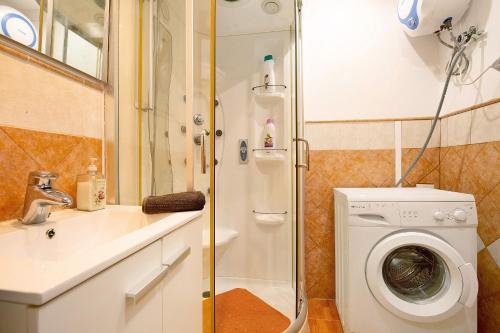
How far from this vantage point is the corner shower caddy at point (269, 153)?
5.58 ft

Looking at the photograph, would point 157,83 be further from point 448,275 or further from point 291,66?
point 448,275

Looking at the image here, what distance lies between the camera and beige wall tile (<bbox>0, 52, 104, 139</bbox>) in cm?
68

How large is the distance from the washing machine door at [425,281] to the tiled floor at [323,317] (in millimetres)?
451

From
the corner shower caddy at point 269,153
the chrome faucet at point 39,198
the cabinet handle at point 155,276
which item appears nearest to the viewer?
the cabinet handle at point 155,276

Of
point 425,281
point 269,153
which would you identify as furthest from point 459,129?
point 269,153

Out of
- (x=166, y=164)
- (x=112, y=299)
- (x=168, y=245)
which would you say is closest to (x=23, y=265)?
(x=112, y=299)

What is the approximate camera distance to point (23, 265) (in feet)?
1.21

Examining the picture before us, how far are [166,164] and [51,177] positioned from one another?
1.61 ft

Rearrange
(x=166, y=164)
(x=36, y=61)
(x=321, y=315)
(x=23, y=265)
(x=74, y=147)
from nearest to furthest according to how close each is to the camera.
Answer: (x=23, y=265) → (x=36, y=61) → (x=74, y=147) → (x=166, y=164) → (x=321, y=315)

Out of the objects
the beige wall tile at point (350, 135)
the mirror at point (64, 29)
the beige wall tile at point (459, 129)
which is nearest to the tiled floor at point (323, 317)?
the beige wall tile at point (350, 135)

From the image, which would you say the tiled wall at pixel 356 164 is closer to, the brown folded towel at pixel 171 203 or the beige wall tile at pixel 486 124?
the beige wall tile at pixel 486 124

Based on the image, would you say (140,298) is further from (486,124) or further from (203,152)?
(486,124)

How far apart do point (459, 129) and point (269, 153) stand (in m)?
1.18

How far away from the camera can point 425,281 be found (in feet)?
4.20
